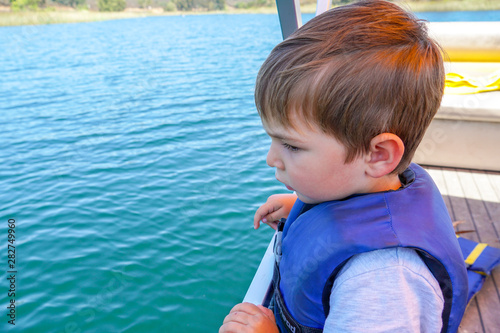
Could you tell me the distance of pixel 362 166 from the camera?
836mm

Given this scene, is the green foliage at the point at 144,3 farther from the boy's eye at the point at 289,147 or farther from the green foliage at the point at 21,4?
the boy's eye at the point at 289,147

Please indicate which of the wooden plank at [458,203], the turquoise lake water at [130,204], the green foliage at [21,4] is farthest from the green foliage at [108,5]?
the wooden plank at [458,203]

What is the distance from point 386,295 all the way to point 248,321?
12.8 inches

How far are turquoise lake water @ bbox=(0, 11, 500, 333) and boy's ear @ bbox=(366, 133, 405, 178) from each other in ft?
1.96

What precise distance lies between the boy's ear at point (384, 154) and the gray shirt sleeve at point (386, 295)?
162mm

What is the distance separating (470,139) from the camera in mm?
3008

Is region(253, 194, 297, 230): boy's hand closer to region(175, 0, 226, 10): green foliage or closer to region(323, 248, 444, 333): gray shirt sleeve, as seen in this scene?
region(323, 248, 444, 333): gray shirt sleeve

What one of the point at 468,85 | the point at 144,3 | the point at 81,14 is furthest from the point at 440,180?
the point at 144,3

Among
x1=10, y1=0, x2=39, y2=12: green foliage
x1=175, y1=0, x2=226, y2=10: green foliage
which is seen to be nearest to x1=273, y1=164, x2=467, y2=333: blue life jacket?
x1=10, y1=0, x2=39, y2=12: green foliage

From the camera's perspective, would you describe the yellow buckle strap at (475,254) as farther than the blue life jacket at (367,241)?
Yes

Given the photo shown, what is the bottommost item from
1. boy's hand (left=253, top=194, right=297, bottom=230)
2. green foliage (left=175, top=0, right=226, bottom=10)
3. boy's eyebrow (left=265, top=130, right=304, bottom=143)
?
boy's hand (left=253, top=194, right=297, bottom=230)

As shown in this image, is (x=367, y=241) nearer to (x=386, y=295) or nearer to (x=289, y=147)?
(x=386, y=295)

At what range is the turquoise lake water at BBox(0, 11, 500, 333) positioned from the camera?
3.14 meters

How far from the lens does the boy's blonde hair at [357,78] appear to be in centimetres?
75
